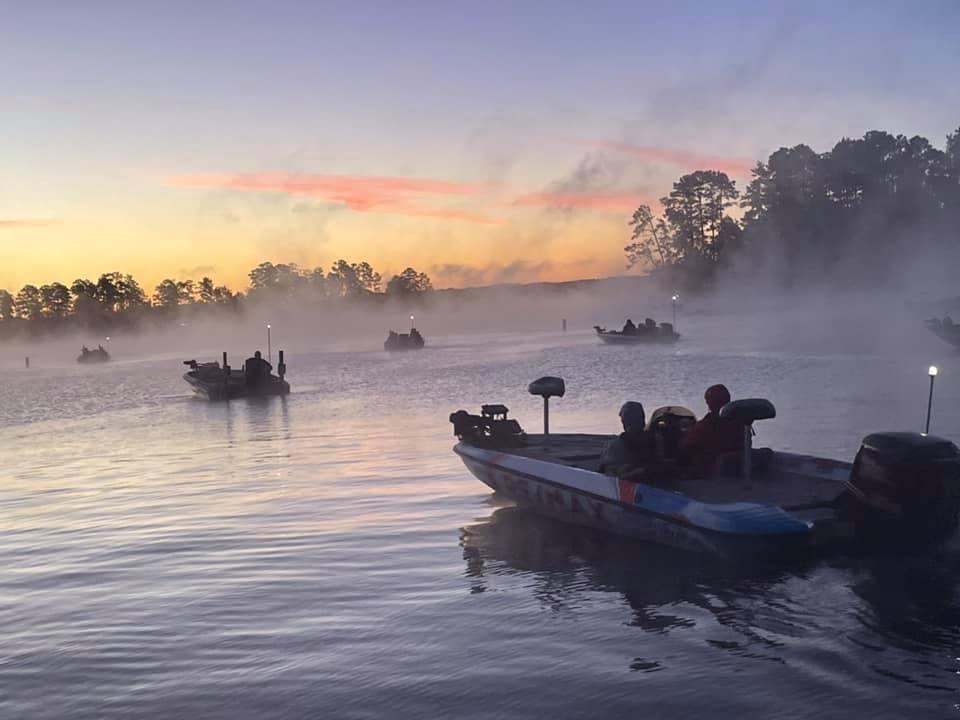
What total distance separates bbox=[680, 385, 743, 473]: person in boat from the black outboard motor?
2578mm

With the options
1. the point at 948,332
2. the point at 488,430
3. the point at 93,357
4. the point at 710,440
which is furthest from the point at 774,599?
the point at 93,357

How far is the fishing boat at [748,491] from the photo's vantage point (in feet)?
33.2

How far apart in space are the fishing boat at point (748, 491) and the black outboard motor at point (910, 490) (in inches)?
0.4

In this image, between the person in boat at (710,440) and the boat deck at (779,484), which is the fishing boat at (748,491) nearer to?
the boat deck at (779,484)

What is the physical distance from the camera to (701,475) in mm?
12867

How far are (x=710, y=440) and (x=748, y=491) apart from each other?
0.94m

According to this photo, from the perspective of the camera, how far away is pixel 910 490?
10.1 m

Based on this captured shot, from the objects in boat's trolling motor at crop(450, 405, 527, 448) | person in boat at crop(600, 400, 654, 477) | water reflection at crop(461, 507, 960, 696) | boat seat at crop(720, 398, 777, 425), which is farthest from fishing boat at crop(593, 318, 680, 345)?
boat seat at crop(720, 398, 777, 425)

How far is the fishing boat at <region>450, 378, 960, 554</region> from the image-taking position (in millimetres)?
10109

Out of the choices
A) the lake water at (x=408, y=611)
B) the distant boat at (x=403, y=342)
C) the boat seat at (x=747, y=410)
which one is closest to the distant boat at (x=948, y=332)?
the lake water at (x=408, y=611)

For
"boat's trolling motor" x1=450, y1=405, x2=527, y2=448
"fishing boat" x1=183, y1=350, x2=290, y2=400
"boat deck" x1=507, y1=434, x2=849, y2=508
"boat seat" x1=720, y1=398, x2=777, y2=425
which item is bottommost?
"fishing boat" x1=183, y1=350, x2=290, y2=400

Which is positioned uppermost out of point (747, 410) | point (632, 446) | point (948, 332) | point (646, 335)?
point (948, 332)

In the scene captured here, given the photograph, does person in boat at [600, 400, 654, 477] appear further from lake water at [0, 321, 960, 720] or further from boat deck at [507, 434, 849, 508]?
lake water at [0, 321, 960, 720]

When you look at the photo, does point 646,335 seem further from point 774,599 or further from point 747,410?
point 774,599
